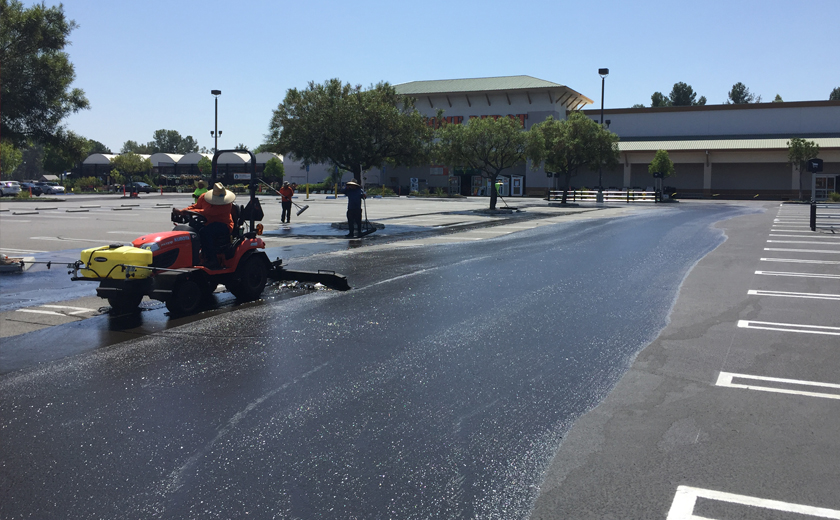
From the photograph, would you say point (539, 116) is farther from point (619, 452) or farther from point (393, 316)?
point (619, 452)

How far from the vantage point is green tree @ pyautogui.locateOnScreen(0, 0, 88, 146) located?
15.1m

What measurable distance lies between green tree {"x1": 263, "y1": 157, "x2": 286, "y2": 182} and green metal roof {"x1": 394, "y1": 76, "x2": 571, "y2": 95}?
858 inches

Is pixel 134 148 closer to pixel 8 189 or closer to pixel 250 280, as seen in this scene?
pixel 8 189

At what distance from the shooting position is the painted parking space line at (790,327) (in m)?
8.59

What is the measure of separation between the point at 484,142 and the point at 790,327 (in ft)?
97.3

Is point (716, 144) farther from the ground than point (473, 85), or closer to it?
closer to it

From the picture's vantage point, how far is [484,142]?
37.6 meters

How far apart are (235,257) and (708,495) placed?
7.74m

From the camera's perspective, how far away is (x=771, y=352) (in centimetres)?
755

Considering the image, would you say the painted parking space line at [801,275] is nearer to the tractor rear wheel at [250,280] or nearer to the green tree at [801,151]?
the tractor rear wheel at [250,280]

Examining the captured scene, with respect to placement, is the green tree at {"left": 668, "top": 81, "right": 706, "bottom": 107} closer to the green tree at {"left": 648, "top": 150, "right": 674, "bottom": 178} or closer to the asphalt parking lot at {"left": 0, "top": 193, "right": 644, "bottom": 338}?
the green tree at {"left": 648, "top": 150, "right": 674, "bottom": 178}

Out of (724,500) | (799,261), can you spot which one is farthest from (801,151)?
(724,500)

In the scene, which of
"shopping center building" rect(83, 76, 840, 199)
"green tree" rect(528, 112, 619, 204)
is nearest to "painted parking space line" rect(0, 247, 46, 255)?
"green tree" rect(528, 112, 619, 204)

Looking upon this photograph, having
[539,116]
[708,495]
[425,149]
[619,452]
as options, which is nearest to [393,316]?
[619,452]
